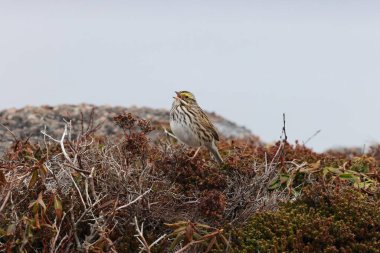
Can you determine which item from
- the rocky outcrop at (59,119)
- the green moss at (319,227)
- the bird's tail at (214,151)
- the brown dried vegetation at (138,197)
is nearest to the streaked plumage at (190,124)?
the bird's tail at (214,151)

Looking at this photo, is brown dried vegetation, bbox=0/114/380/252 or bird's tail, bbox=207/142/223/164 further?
bird's tail, bbox=207/142/223/164

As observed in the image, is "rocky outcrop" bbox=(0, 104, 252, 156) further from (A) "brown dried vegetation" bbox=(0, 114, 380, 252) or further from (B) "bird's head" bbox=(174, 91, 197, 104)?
(A) "brown dried vegetation" bbox=(0, 114, 380, 252)

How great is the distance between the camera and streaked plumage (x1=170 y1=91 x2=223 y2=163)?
10.8 metres

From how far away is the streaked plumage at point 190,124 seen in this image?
10.8m

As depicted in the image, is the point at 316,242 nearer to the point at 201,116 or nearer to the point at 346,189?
the point at 346,189

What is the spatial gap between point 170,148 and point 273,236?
2.16 m

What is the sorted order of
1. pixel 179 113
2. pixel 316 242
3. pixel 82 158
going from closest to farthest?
1. pixel 316 242
2. pixel 82 158
3. pixel 179 113

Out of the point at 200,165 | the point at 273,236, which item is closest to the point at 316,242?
the point at 273,236

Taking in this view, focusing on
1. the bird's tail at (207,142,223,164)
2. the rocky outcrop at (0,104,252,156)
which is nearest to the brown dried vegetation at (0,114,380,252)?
the bird's tail at (207,142,223,164)

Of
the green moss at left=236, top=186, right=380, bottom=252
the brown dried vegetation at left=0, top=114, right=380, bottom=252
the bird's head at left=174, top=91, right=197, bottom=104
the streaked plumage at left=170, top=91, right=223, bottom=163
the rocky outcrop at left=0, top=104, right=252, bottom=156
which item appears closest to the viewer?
the brown dried vegetation at left=0, top=114, right=380, bottom=252

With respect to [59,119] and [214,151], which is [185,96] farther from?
[59,119]

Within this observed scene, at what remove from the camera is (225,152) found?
42.1 ft

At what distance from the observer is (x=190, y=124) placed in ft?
35.5

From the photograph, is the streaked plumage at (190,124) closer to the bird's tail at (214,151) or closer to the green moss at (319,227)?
the bird's tail at (214,151)
